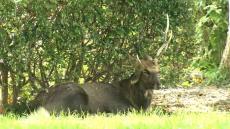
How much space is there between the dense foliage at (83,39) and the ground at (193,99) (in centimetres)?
62

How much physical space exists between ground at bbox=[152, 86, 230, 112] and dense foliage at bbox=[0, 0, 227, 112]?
2.05 ft

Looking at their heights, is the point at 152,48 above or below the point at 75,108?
above

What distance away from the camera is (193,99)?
595 inches

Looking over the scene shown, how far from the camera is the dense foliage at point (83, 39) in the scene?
37.9 feet

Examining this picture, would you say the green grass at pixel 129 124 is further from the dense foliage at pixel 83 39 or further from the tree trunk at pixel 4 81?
the tree trunk at pixel 4 81

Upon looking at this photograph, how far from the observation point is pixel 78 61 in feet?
41.3

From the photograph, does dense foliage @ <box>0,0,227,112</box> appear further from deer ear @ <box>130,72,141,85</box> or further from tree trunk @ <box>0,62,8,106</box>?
deer ear @ <box>130,72,141,85</box>

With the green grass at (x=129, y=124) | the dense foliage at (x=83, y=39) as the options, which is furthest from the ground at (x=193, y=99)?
the green grass at (x=129, y=124)

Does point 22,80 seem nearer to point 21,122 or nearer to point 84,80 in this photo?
point 84,80

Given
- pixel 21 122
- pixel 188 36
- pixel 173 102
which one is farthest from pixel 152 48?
pixel 21 122

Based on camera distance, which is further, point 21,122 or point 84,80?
point 84,80

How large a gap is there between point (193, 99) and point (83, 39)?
158 inches

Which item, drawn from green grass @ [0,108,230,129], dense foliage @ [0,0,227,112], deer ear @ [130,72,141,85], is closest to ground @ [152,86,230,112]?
dense foliage @ [0,0,227,112]

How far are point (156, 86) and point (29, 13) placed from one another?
8.82 ft
